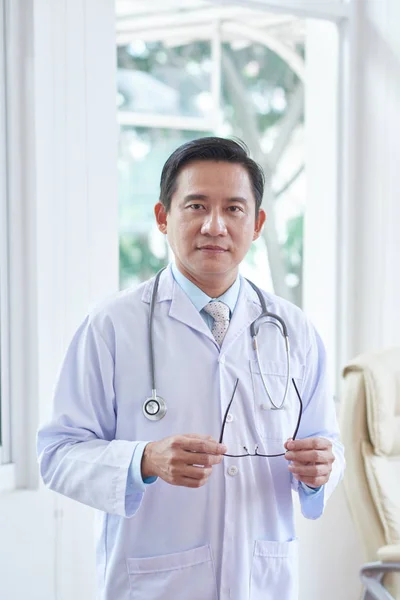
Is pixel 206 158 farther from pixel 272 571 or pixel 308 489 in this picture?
pixel 272 571

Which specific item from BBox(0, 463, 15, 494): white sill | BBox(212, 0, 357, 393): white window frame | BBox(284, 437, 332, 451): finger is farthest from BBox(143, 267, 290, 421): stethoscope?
BBox(212, 0, 357, 393): white window frame

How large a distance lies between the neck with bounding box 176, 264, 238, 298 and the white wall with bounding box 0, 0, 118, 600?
61 centimetres

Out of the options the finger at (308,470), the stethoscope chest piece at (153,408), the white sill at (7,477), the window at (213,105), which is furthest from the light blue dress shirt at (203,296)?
the window at (213,105)

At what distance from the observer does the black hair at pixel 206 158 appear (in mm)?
1467

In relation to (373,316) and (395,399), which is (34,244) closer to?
(395,399)

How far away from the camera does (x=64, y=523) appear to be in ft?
6.73

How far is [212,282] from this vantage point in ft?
4.94

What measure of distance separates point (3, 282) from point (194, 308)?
763 millimetres

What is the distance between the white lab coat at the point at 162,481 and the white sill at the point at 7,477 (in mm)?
612

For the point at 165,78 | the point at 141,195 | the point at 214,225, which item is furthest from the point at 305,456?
the point at 165,78

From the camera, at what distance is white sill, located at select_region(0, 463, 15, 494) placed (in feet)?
6.53

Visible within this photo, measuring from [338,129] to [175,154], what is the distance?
51.3 inches

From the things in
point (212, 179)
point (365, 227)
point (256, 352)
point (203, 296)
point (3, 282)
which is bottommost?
point (256, 352)

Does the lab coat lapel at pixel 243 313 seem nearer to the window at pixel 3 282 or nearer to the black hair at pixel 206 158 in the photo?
the black hair at pixel 206 158
